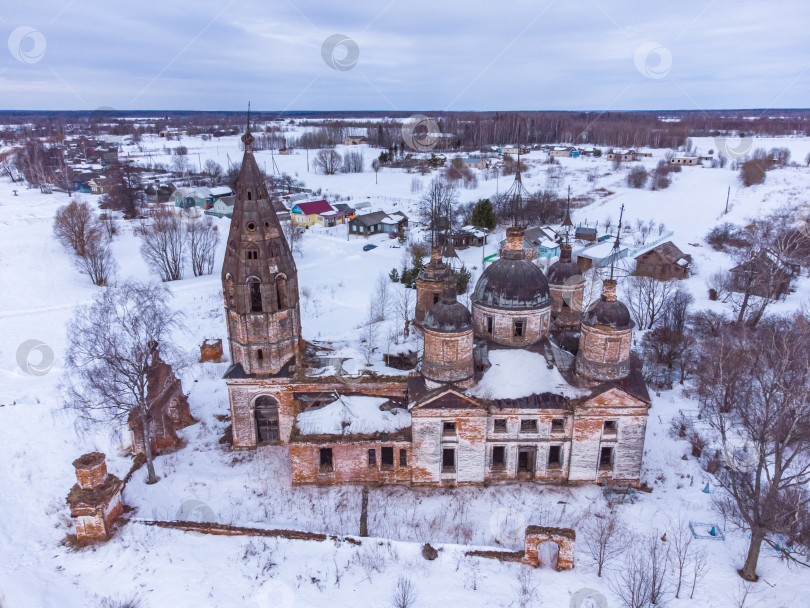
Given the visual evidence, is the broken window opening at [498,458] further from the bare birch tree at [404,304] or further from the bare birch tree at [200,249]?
the bare birch tree at [200,249]

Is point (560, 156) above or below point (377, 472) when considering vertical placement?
above

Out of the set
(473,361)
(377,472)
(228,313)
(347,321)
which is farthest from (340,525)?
(347,321)

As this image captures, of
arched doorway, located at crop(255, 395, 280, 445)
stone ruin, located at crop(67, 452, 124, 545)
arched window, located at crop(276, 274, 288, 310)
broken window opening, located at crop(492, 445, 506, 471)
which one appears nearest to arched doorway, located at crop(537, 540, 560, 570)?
broken window opening, located at crop(492, 445, 506, 471)

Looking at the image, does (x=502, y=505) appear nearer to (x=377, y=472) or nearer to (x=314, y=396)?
(x=377, y=472)

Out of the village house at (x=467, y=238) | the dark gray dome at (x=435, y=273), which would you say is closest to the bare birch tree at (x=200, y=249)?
the village house at (x=467, y=238)

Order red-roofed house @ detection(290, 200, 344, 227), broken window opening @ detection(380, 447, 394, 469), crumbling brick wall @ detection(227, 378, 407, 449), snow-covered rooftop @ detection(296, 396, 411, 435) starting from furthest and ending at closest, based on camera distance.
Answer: red-roofed house @ detection(290, 200, 344, 227)
crumbling brick wall @ detection(227, 378, 407, 449)
broken window opening @ detection(380, 447, 394, 469)
snow-covered rooftop @ detection(296, 396, 411, 435)

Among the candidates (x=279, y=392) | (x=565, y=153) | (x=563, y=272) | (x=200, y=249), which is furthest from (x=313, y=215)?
(x=565, y=153)

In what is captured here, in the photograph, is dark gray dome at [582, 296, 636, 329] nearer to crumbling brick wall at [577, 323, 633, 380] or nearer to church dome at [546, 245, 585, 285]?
crumbling brick wall at [577, 323, 633, 380]
